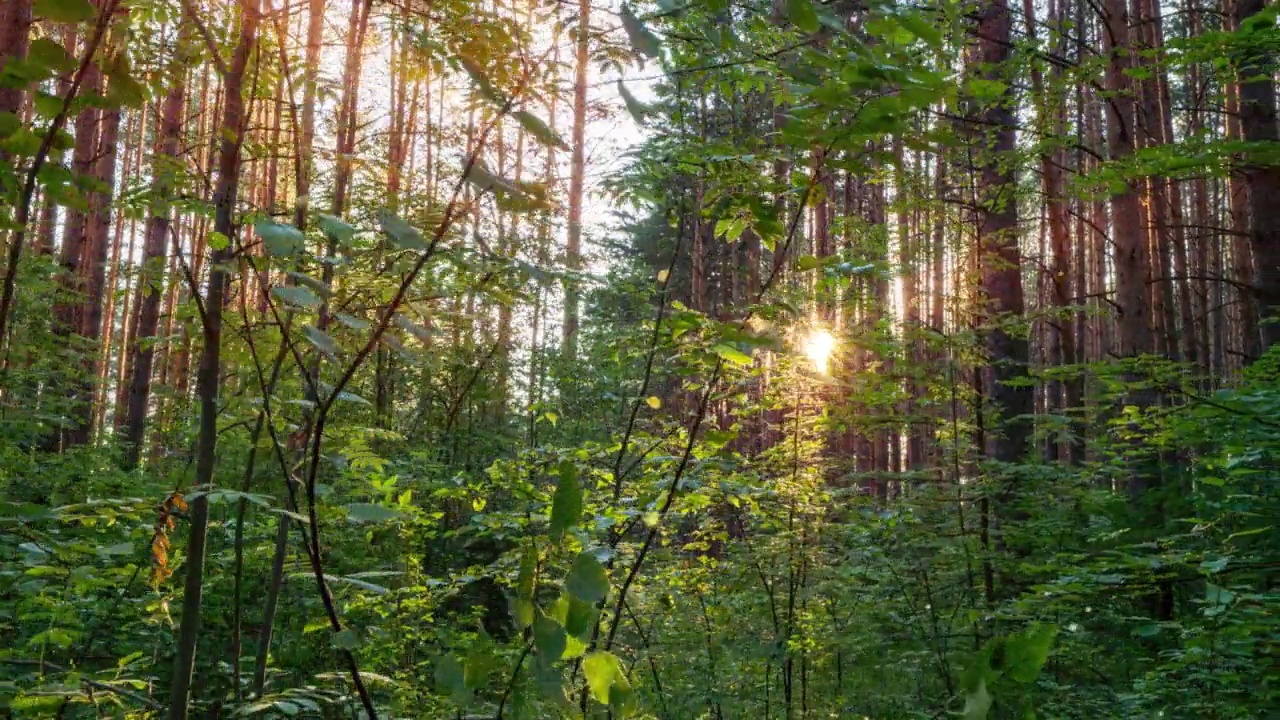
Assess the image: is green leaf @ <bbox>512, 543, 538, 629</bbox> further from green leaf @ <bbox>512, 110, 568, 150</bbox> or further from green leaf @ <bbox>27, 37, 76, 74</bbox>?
green leaf @ <bbox>27, 37, 76, 74</bbox>

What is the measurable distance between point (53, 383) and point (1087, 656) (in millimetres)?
13022

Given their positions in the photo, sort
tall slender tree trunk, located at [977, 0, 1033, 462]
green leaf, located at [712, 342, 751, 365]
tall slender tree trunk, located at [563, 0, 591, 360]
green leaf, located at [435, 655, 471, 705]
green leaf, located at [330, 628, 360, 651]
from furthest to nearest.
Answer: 1. tall slender tree trunk, located at [977, 0, 1033, 462]
2. tall slender tree trunk, located at [563, 0, 591, 360]
3. green leaf, located at [712, 342, 751, 365]
4. green leaf, located at [330, 628, 360, 651]
5. green leaf, located at [435, 655, 471, 705]

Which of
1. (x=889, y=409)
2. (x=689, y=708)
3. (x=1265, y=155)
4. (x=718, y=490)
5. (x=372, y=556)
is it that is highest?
(x=1265, y=155)

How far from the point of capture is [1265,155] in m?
4.16

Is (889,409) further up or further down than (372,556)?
further up

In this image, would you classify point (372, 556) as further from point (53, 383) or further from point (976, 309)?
point (53, 383)

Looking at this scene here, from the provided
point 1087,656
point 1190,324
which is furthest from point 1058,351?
point 1087,656

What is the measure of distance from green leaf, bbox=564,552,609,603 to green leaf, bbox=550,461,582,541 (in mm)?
44

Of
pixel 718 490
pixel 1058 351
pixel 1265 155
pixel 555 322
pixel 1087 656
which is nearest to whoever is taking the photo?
pixel 718 490

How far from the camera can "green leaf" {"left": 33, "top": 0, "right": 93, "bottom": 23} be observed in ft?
3.48

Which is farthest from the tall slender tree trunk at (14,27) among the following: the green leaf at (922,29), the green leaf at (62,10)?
Result: the green leaf at (922,29)

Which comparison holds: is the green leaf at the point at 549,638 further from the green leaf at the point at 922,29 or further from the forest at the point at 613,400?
the green leaf at the point at 922,29

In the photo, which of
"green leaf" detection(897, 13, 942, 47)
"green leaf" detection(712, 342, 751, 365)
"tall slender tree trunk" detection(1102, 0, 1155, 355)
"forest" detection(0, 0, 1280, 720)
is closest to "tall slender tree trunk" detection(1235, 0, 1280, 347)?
"forest" detection(0, 0, 1280, 720)

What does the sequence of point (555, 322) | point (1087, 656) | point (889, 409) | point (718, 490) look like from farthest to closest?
point (555, 322)
point (889, 409)
point (1087, 656)
point (718, 490)
